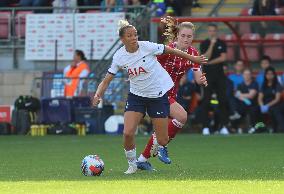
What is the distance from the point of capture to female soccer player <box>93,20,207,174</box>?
14.2m

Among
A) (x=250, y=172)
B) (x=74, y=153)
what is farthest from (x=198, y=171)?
(x=74, y=153)

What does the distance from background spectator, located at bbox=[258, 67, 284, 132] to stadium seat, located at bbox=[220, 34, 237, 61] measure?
5.91 feet

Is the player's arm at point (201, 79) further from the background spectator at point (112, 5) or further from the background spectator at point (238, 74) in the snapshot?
the background spectator at point (112, 5)

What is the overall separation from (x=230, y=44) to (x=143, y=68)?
1273 centimetres

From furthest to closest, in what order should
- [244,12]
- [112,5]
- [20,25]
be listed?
[20,25], [112,5], [244,12]

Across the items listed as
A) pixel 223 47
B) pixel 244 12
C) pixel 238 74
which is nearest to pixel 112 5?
pixel 244 12

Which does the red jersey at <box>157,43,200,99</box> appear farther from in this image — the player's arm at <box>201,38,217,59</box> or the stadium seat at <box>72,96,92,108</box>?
the stadium seat at <box>72,96,92,108</box>

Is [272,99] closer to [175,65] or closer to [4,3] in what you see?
[175,65]

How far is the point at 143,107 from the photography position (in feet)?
47.4

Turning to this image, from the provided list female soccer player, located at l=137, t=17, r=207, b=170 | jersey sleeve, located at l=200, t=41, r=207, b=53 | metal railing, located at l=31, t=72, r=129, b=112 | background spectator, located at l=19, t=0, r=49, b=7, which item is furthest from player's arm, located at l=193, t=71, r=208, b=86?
background spectator, located at l=19, t=0, r=49, b=7

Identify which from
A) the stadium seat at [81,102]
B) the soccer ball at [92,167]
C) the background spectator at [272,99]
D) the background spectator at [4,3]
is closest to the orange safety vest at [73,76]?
the stadium seat at [81,102]

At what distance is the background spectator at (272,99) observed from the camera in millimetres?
24875

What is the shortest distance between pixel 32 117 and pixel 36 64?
396 centimetres

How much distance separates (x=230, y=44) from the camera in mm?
26812
